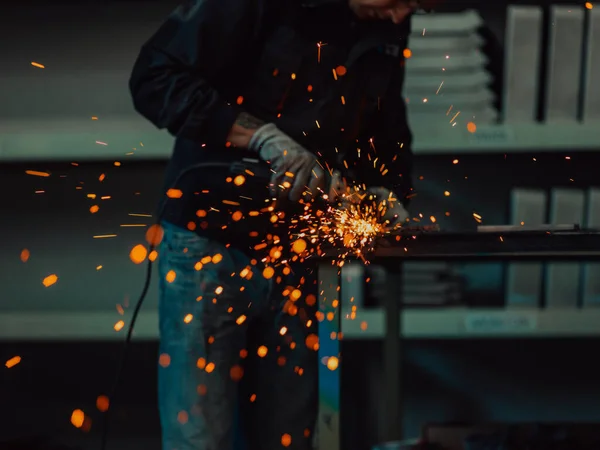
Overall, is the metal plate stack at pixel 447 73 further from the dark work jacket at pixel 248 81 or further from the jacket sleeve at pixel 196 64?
the jacket sleeve at pixel 196 64

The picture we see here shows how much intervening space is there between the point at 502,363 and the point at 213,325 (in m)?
0.98

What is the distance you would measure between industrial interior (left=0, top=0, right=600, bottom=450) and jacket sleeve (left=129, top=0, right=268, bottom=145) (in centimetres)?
32

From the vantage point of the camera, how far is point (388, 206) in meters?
1.20

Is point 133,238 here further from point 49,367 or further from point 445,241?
point 445,241

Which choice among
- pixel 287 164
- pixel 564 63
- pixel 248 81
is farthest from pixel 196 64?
pixel 564 63

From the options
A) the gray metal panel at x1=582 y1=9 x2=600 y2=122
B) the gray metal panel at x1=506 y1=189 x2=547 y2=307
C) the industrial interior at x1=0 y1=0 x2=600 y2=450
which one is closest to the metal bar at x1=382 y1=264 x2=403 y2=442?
the industrial interior at x1=0 y1=0 x2=600 y2=450

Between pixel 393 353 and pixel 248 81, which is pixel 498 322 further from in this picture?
pixel 248 81

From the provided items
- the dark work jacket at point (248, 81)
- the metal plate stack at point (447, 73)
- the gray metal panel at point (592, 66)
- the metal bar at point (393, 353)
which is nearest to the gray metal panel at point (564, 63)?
the gray metal panel at point (592, 66)

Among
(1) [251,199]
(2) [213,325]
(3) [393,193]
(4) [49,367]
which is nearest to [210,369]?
(2) [213,325]

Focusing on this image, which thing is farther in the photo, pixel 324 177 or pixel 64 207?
pixel 64 207

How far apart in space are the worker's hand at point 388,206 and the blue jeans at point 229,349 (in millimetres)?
176

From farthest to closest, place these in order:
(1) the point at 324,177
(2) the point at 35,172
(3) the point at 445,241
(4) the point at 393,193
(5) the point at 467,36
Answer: (2) the point at 35,172, (5) the point at 467,36, (4) the point at 393,193, (1) the point at 324,177, (3) the point at 445,241

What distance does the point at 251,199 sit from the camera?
115 cm

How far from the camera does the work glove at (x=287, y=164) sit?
3.58ft
